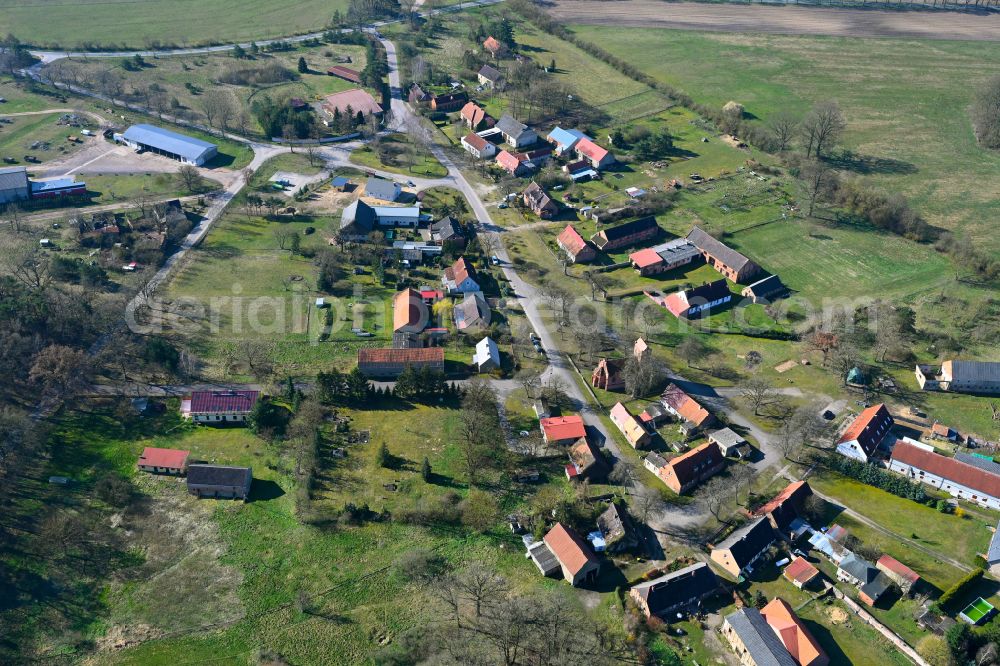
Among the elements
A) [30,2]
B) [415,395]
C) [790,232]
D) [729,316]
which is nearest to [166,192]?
[415,395]

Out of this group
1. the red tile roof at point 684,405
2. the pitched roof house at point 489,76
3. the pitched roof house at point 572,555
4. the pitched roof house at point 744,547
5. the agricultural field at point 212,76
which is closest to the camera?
the pitched roof house at point 572,555

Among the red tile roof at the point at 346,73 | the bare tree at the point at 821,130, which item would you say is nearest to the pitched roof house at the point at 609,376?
the bare tree at the point at 821,130

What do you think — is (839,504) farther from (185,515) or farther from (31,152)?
(31,152)

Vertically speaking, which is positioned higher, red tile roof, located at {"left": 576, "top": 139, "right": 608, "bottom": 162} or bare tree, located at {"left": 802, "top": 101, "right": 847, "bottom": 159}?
bare tree, located at {"left": 802, "top": 101, "right": 847, "bottom": 159}

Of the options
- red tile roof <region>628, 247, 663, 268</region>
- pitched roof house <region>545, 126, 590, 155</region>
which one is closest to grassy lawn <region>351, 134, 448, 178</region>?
pitched roof house <region>545, 126, 590, 155</region>

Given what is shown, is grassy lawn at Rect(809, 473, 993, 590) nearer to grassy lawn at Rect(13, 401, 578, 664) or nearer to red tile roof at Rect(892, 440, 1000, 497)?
red tile roof at Rect(892, 440, 1000, 497)

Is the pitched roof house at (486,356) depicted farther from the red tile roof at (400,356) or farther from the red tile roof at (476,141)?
the red tile roof at (476,141)
